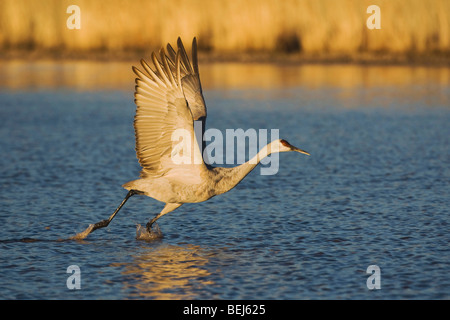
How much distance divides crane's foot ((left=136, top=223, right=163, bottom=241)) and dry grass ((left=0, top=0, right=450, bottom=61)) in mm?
16454

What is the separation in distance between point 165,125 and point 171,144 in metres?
0.25

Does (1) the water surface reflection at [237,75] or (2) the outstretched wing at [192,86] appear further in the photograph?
(1) the water surface reflection at [237,75]

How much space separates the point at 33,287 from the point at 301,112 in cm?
1251

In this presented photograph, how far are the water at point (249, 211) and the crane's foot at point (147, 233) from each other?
0.15 metres

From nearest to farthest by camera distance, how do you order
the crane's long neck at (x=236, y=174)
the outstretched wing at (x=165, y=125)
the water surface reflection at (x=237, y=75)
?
the outstretched wing at (x=165, y=125) < the crane's long neck at (x=236, y=174) < the water surface reflection at (x=237, y=75)

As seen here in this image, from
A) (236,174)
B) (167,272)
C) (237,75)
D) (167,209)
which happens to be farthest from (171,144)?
(237,75)

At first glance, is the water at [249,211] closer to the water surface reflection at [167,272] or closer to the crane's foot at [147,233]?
the water surface reflection at [167,272]

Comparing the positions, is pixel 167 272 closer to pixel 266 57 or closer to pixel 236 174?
pixel 236 174

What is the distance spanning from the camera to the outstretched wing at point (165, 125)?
8.58 metres

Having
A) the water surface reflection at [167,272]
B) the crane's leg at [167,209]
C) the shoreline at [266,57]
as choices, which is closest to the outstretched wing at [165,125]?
the crane's leg at [167,209]

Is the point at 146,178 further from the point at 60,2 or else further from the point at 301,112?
the point at 60,2

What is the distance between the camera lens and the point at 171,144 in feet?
29.2

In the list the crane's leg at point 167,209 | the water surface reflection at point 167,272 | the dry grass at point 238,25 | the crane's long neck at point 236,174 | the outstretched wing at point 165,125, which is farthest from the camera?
the dry grass at point 238,25

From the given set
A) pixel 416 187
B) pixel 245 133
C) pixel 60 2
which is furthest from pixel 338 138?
pixel 60 2
